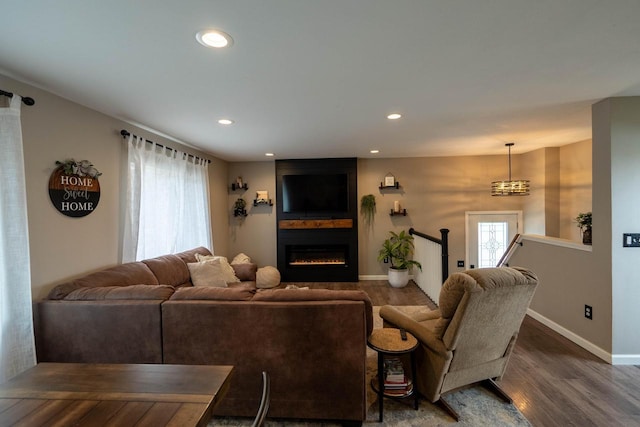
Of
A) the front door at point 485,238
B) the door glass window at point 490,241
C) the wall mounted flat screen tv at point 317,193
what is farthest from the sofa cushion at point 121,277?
the door glass window at point 490,241

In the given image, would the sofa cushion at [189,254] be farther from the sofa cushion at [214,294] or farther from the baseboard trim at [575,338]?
the baseboard trim at [575,338]

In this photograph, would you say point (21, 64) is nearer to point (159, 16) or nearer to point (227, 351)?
point (159, 16)

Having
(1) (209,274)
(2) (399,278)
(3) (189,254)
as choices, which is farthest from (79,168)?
(2) (399,278)

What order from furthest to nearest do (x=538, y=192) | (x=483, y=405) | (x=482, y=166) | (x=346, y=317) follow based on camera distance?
(x=482, y=166)
(x=538, y=192)
(x=483, y=405)
(x=346, y=317)

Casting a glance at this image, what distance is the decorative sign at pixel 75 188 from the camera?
2.28 meters

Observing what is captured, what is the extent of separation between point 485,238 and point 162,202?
224 inches

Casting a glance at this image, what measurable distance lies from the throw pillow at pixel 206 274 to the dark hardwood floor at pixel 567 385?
315 cm

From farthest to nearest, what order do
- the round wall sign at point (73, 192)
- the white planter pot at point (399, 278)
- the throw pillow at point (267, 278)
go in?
1. the white planter pot at point (399, 278)
2. the throw pillow at point (267, 278)
3. the round wall sign at point (73, 192)

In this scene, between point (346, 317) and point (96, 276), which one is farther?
point (96, 276)

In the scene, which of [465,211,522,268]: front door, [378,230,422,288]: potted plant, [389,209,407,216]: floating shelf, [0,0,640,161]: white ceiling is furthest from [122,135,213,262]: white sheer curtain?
[465,211,522,268]: front door

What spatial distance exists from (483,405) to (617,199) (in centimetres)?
226

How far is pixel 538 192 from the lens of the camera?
4793 mm

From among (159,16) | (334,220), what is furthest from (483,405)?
(334,220)

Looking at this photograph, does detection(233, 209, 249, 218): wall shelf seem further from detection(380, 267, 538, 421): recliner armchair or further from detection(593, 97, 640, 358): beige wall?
detection(593, 97, 640, 358): beige wall
